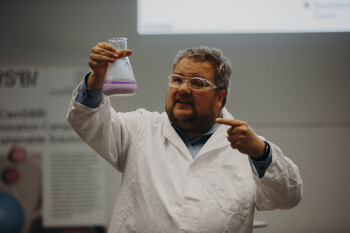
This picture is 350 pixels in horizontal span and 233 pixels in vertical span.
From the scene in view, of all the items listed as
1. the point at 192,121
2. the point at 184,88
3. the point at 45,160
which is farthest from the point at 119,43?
the point at 45,160

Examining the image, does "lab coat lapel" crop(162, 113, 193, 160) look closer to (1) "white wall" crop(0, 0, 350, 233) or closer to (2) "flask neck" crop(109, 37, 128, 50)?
(2) "flask neck" crop(109, 37, 128, 50)

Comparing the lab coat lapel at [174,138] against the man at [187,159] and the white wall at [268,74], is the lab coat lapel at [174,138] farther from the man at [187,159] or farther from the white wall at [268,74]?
the white wall at [268,74]

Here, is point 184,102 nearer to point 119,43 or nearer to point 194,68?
point 194,68

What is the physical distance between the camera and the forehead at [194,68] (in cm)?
139

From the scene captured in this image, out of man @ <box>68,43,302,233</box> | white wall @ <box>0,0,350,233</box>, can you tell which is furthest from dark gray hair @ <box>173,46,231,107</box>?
white wall @ <box>0,0,350,233</box>

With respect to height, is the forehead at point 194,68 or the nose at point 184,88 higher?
the forehead at point 194,68

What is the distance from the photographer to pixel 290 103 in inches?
93.0

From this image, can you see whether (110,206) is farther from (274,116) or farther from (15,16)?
(15,16)

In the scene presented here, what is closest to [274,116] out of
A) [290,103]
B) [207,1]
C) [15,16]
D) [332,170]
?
[290,103]

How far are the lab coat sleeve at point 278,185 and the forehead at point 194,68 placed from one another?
375 mm

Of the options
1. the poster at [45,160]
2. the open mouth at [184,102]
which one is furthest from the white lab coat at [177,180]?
the poster at [45,160]

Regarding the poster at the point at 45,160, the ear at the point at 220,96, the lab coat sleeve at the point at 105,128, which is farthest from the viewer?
the poster at the point at 45,160

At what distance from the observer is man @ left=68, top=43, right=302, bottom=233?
1.23 meters

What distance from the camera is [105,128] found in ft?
4.13
